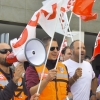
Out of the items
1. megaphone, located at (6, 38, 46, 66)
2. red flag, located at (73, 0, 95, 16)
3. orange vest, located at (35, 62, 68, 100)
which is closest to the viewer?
megaphone, located at (6, 38, 46, 66)

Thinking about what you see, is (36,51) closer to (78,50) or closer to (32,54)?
(32,54)

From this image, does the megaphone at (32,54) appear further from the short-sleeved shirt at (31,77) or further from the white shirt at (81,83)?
the white shirt at (81,83)

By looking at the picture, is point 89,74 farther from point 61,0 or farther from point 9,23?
point 9,23

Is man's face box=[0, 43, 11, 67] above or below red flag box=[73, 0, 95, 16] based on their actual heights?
below

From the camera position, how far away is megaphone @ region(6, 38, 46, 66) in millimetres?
4152

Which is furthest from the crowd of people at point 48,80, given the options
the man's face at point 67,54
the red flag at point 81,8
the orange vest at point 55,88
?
the man's face at point 67,54

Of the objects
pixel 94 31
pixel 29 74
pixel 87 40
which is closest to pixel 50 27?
pixel 29 74

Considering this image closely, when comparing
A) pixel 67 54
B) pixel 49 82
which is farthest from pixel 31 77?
pixel 67 54

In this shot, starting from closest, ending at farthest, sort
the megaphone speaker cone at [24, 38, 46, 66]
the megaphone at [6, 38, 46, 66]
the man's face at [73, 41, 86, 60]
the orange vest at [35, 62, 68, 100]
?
1. the megaphone at [6, 38, 46, 66]
2. the megaphone speaker cone at [24, 38, 46, 66]
3. the orange vest at [35, 62, 68, 100]
4. the man's face at [73, 41, 86, 60]

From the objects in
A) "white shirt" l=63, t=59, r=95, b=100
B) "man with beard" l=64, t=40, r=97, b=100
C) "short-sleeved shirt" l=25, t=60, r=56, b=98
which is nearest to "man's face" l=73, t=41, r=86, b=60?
"man with beard" l=64, t=40, r=97, b=100

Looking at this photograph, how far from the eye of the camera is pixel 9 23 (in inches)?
599

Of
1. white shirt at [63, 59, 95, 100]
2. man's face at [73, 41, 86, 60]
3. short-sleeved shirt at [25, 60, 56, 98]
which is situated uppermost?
man's face at [73, 41, 86, 60]

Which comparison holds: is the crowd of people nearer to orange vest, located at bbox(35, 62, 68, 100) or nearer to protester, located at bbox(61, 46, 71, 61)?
orange vest, located at bbox(35, 62, 68, 100)

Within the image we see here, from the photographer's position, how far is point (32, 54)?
4316 mm
